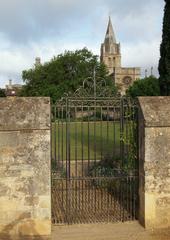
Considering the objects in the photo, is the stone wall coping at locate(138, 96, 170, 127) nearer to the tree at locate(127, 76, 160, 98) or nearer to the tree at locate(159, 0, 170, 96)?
the tree at locate(159, 0, 170, 96)

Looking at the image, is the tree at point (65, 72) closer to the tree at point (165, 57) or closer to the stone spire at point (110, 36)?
the tree at point (165, 57)

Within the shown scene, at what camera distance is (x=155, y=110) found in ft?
23.9

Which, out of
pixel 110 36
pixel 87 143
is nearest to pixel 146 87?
pixel 87 143

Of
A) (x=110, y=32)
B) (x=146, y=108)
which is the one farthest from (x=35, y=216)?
(x=110, y=32)

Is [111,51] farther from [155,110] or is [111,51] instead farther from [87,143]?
[155,110]

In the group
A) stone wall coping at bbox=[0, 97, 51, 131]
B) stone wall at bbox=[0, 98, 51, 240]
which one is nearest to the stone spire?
stone wall coping at bbox=[0, 97, 51, 131]

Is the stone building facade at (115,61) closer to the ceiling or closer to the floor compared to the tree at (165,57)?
closer to the ceiling

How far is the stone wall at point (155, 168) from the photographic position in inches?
282

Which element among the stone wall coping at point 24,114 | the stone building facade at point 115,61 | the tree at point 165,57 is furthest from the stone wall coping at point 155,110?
the stone building facade at point 115,61

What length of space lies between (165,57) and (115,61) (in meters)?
116

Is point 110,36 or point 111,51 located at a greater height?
point 110,36

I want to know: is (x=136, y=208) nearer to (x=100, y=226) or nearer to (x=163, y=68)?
(x=100, y=226)

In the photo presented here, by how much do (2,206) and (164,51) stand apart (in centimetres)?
579

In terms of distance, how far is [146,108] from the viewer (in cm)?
730
